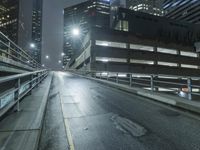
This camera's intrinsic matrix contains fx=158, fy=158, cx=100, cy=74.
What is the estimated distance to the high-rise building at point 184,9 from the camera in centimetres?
11906

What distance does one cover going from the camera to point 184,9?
13025 centimetres

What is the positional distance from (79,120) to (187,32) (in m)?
84.9

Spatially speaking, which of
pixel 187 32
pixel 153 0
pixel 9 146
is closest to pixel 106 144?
pixel 9 146

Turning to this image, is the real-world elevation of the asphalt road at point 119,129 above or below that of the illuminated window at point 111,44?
below

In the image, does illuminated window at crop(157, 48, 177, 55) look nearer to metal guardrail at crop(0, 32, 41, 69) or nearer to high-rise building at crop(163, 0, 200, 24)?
metal guardrail at crop(0, 32, 41, 69)

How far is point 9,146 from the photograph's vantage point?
3.54m

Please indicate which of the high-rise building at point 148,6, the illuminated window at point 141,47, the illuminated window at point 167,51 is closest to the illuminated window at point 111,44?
the illuminated window at point 141,47

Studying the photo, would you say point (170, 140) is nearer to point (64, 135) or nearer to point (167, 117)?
point (167, 117)

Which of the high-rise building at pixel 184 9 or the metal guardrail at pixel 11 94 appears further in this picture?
the high-rise building at pixel 184 9

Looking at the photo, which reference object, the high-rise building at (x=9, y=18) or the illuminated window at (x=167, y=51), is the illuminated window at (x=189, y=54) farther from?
the high-rise building at (x=9, y=18)

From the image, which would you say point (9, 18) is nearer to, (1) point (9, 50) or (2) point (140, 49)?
(2) point (140, 49)

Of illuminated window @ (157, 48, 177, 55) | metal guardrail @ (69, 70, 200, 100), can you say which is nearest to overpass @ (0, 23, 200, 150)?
metal guardrail @ (69, 70, 200, 100)

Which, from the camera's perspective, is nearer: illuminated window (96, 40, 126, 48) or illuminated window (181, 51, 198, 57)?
illuminated window (96, 40, 126, 48)

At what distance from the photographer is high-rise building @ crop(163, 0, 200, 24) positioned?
391ft
